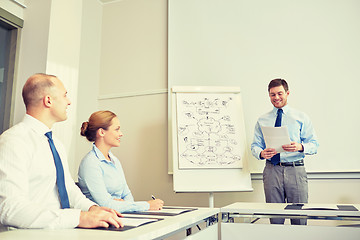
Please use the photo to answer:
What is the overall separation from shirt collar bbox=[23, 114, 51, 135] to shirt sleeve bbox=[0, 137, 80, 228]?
0.23 meters

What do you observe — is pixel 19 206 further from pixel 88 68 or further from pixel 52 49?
pixel 88 68

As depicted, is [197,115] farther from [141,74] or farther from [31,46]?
[31,46]

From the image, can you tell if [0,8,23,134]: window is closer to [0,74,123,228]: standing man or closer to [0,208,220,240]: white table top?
[0,74,123,228]: standing man

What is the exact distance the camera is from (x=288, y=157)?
2.72 metres

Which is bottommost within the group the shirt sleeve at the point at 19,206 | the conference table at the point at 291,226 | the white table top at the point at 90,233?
the conference table at the point at 291,226

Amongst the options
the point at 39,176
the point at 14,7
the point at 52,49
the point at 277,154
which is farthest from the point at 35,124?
the point at 14,7

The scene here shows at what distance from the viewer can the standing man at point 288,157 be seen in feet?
8.73

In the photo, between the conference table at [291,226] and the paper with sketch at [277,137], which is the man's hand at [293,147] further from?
the conference table at [291,226]

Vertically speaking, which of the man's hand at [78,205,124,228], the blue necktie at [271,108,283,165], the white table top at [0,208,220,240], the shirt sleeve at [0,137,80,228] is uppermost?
the blue necktie at [271,108,283,165]

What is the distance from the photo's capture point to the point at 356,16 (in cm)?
325

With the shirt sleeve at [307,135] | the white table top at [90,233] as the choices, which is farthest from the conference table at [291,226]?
the shirt sleeve at [307,135]

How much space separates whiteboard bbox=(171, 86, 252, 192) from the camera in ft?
10.2

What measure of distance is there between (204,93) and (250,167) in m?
0.89

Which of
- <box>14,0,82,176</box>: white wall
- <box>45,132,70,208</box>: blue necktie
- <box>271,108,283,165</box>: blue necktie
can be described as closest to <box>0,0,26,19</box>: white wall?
<box>14,0,82,176</box>: white wall
